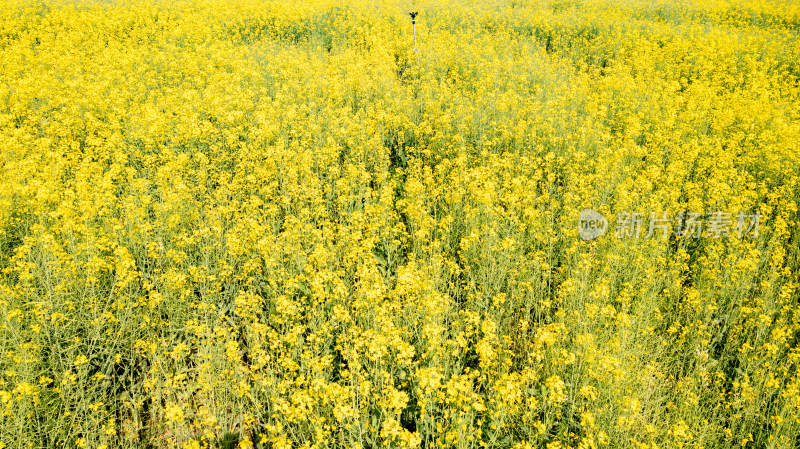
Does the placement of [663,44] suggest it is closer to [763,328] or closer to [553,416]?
[763,328]

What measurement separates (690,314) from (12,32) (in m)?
18.1

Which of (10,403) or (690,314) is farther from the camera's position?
(690,314)

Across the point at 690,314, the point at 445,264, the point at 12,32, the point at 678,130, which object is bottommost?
the point at 690,314

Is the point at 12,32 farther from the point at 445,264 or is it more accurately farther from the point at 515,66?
the point at 445,264

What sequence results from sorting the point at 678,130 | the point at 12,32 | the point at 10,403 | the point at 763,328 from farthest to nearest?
the point at 12,32 < the point at 678,130 < the point at 763,328 < the point at 10,403

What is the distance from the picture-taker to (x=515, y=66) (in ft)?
35.0

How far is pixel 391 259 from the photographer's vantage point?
16.9ft

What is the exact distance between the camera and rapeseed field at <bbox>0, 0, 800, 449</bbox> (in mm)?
3285

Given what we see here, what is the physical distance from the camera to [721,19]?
53.8 feet

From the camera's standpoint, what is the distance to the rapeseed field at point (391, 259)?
3285 mm

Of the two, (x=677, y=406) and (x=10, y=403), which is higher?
(x=10, y=403)

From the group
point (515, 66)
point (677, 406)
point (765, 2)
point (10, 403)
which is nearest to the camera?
point (10, 403)

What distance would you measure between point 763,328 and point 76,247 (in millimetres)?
6664

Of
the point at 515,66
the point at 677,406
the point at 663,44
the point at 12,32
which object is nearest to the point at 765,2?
the point at 663,44
